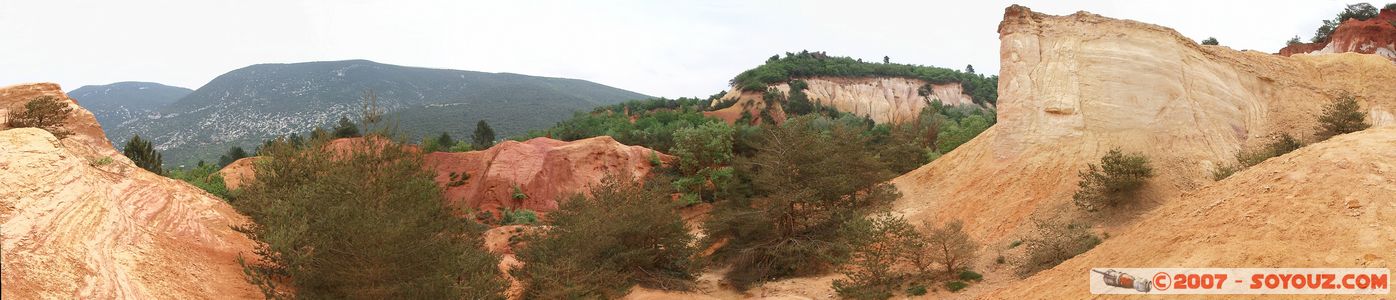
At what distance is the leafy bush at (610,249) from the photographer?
16.2 meters

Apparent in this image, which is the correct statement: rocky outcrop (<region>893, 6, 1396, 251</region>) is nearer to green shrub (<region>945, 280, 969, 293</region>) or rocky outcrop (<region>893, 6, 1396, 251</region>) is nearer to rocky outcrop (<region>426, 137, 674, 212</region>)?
green shrub (<region>945, 280, 969, 293</region>)

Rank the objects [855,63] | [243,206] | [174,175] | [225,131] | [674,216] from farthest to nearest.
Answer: [855,63] < [225,131] < [174,175] < [674,216] < [243,206]

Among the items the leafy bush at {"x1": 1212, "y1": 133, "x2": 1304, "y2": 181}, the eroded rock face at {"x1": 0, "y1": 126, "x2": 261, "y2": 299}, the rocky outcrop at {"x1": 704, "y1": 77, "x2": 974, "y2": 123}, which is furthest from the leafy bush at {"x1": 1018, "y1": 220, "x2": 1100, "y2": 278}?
the rocky outcrop at {"x1": 704, "y1": 77, "x2": 974, "y2": 123}

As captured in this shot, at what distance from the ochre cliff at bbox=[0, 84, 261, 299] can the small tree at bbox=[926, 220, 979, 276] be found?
1521 centimetres

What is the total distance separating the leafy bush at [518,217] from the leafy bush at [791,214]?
1285 centimetres

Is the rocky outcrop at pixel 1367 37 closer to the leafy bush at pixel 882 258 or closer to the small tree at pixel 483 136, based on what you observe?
the leafy bush at pixel 882 258

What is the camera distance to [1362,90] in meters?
24.5

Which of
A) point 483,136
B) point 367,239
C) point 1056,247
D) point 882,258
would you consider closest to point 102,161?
point 367,239

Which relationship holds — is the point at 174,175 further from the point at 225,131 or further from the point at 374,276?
the point at 225,131

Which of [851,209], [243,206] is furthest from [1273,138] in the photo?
[243,206]

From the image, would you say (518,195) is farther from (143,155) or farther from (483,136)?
(483,136)

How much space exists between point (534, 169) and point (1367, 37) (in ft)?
160

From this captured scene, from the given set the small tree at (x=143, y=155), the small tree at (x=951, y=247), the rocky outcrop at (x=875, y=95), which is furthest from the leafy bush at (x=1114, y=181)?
the rocky outcrop at (x=875, y=95)

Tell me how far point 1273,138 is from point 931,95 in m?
58.3
